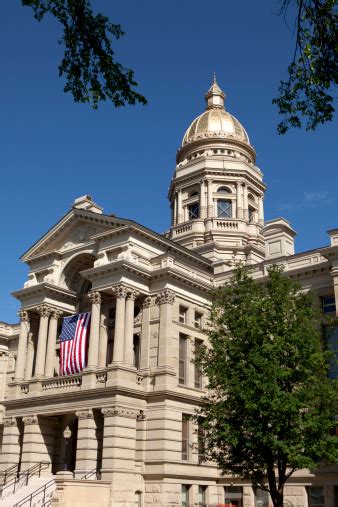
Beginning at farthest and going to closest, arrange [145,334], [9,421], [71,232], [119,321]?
[71,232] → [9,421] → [145,334] → [119,321]

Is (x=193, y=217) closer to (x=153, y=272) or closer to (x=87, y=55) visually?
(x=153, y=272)

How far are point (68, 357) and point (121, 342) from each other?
5208 mm

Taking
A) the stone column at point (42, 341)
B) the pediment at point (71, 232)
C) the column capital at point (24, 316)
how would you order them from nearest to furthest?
the stone column at point (42, 341) < the pediment at point (71, 232) < the column capital at point (24, 316)

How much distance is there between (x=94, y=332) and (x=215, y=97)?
125ft

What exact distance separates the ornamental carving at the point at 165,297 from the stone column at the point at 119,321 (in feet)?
7.59

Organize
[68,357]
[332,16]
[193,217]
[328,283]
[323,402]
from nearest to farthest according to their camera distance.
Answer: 1. [332,16]
2. [323,402]
3. [328,283]
4. [68,357]
5. [193,217]

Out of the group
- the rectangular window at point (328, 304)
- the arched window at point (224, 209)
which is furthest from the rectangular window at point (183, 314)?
the arched window at point (224, 209)

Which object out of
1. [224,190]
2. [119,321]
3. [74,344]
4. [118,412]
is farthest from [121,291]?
[224,190]

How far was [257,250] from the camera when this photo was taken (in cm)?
5141

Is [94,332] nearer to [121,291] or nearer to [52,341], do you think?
[121,291]

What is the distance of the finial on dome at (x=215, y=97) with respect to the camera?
216ft

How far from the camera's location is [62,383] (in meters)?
37.9

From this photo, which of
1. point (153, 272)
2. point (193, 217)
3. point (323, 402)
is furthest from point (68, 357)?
point (193, 217)

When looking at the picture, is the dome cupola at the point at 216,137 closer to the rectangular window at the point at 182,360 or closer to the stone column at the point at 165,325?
the stone column at the point at 165,325
